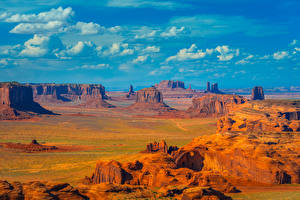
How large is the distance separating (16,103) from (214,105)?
8836 cm

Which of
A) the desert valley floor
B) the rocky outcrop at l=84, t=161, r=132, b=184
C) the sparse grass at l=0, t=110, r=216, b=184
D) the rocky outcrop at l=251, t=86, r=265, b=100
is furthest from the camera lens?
the rocky outcrop at l=251, t=86, r=265, b=100

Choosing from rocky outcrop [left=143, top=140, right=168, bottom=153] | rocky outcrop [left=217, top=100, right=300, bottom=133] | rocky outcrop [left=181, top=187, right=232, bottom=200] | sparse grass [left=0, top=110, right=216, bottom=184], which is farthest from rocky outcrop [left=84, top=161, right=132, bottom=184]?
rocky outcrop [left=217, top=100, right=300, bottom=133]

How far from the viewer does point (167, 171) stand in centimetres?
3609

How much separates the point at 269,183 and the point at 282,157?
442 centimetres

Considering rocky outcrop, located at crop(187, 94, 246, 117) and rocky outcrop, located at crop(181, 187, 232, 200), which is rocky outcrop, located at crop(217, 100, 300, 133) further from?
rocky outcrop, located at crop(181, 187, 232, 200)

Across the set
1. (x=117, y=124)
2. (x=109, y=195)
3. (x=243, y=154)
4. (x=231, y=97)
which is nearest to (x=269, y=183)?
(x=243, y=154)

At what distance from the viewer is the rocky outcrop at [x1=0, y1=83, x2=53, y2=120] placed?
144m

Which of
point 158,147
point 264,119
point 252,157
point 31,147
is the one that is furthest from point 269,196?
point 31,147

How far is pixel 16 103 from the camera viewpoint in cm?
15700

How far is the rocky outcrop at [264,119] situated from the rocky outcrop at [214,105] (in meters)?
45.5

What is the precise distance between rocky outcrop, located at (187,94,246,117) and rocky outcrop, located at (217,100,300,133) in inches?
1790

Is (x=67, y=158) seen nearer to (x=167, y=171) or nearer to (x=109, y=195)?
(x=167, y=171)

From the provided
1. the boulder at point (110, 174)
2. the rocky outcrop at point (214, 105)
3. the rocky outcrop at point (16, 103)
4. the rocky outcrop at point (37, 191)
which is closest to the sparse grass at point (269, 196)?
the boulder at point (110, 174)

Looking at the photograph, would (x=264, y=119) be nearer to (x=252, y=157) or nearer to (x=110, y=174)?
(x=252, y=157)
